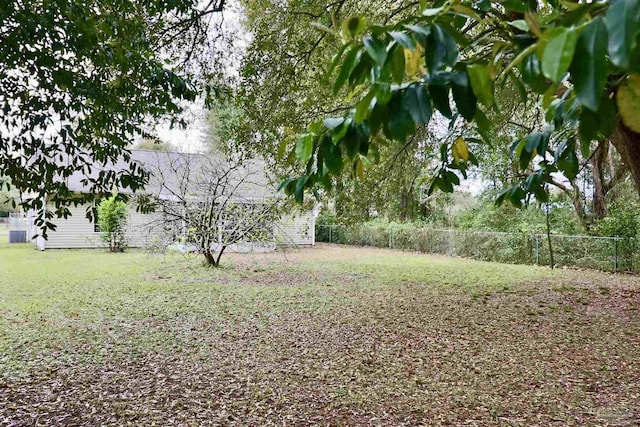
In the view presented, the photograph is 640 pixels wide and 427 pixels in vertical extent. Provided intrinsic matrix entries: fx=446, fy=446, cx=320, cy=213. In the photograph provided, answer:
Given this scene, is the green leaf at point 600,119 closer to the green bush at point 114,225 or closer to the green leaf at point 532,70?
the green leaf at point 532,70

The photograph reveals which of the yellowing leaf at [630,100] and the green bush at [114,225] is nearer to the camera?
the yellowing leaf at [630,100]

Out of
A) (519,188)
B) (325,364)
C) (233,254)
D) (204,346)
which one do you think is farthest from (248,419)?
(233,254)

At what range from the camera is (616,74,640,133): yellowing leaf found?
869mm

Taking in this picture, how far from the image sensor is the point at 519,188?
6.01ft

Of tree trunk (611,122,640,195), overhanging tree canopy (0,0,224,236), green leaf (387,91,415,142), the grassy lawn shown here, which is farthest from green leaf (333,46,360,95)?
tree trunk (611,122,640,195)

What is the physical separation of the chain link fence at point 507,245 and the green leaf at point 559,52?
1037 centimetres

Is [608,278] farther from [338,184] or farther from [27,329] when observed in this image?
[27,329]

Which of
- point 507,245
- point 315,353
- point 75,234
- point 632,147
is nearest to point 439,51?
point 632,147

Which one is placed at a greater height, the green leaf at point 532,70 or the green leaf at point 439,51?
the green leaf at point 439,51

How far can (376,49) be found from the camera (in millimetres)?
849

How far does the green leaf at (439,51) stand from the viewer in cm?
84

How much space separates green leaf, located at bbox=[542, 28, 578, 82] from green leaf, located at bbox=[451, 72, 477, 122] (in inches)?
9.3

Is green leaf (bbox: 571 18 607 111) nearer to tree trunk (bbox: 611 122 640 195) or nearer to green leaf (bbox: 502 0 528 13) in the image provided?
green leaf (bbox: 502 0 528 13)

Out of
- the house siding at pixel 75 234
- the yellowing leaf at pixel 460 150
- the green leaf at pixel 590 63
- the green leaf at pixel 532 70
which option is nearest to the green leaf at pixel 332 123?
the green leaf at pixel 532 70
